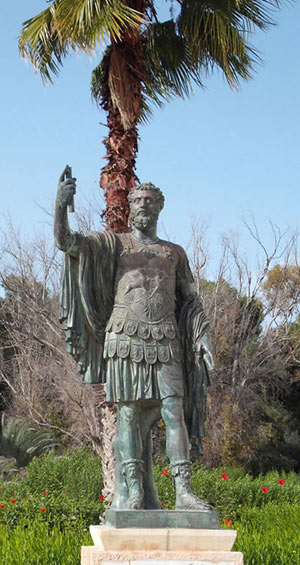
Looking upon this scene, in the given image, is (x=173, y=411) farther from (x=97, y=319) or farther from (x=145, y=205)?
(x=145, y=205)

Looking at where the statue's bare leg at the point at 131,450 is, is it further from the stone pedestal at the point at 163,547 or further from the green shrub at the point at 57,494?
the green shrub at the point at 57,494

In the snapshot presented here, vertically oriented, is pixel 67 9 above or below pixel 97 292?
above

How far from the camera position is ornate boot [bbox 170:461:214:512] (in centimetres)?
446

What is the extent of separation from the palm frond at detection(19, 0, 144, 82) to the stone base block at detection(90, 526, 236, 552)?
244 inches

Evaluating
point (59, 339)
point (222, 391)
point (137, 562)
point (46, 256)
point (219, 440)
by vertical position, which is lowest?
point (137, 562)

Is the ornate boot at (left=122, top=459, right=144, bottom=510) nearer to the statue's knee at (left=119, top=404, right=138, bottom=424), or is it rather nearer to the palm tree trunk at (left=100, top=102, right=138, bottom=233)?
the statue's knee at (left=119, top=404, right=138, bottom=424)

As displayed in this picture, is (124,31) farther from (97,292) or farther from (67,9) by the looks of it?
(97,292)

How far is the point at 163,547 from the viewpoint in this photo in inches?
168

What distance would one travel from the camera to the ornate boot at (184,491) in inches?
175

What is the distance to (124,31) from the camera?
9.71 m

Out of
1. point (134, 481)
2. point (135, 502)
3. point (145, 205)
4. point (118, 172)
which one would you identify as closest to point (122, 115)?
point (118, 172)

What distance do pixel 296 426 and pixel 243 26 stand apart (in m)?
13.6

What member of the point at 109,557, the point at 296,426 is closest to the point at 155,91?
the point at 109,557

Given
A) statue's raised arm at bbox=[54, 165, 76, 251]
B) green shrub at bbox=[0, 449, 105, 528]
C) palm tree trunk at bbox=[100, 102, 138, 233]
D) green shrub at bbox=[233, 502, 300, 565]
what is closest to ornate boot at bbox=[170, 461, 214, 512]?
green shrub at bbox=[233, 502, 300, 565]
